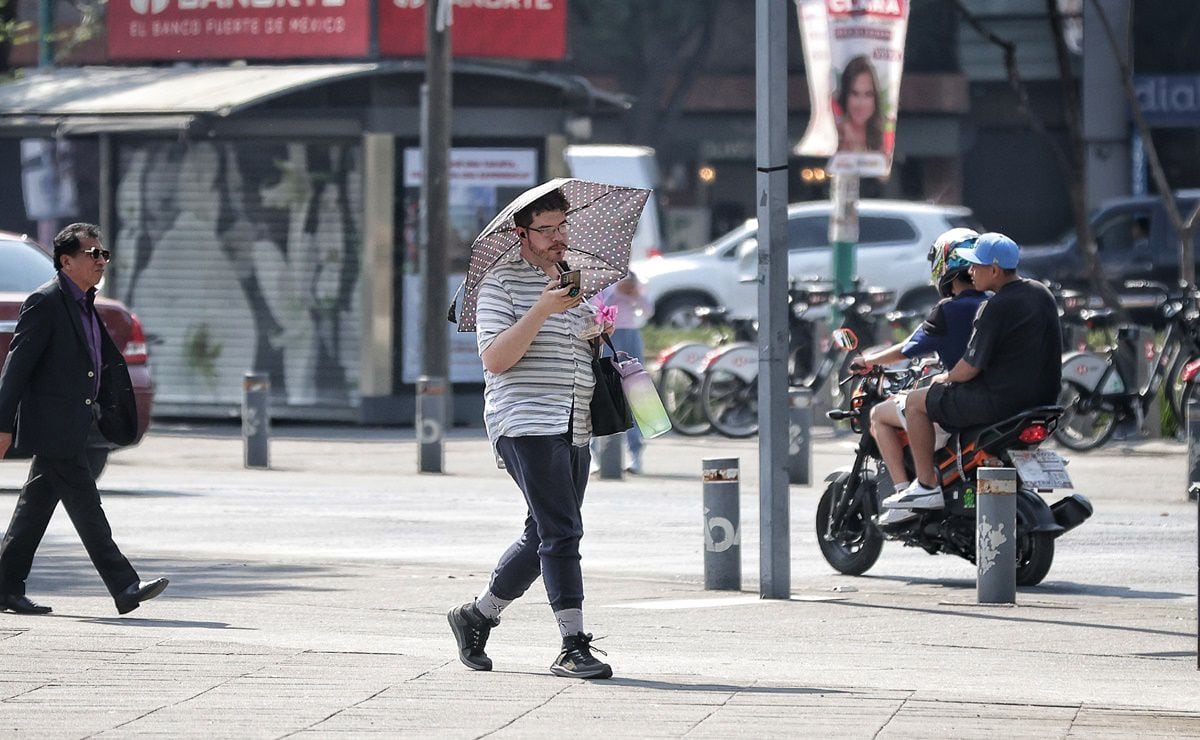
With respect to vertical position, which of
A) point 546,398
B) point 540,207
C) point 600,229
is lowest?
point 546,398

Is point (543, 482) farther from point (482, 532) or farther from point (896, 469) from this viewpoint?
point (482, 532)

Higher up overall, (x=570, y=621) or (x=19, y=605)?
(x=570, y=621)

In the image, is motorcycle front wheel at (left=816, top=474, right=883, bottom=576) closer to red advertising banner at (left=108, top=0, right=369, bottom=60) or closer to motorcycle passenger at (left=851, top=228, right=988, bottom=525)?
motorcycle passenger at (left=851, top=228, right=988, bottom=525)

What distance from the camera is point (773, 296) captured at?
10.1 metres

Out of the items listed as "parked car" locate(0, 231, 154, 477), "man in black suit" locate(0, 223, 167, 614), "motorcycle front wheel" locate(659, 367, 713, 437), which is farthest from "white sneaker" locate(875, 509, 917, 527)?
"motorcycle front wheel" locate(659, 367, 713, 437)

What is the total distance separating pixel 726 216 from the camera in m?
45.2

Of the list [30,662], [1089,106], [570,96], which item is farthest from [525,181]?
[1089,106]

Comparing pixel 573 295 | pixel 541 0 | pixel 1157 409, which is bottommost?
pixel 1157 409

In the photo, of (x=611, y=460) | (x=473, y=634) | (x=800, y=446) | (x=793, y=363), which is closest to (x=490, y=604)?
(x=473, y=634)

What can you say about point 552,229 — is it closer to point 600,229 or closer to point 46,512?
point 600,229

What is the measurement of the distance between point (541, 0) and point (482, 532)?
9.74 m

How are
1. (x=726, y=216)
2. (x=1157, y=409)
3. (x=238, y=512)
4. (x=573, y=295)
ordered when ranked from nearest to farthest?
1. (x=573, y=295)
2. (x=238, y=512)
3. (x=1157, y=409)
4. (x=726, y=216)

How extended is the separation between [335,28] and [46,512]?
41.5ft

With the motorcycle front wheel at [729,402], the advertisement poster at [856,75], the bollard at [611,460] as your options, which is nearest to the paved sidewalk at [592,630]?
the bollard at [611,460]
